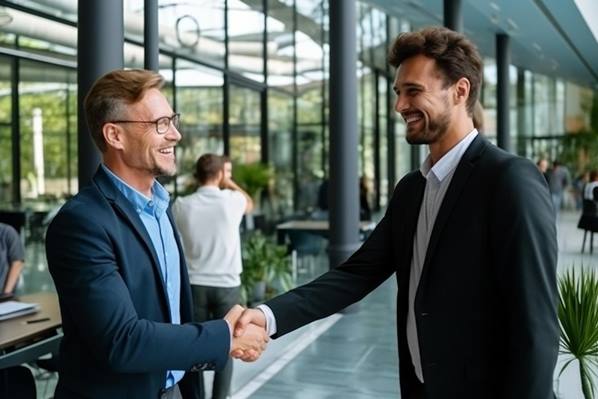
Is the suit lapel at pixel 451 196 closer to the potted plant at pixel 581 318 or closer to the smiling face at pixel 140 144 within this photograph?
the smiling face at pixel 140 144

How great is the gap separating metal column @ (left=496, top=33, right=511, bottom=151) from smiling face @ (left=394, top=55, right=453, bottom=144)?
14.3m

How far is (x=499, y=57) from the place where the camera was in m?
15.9

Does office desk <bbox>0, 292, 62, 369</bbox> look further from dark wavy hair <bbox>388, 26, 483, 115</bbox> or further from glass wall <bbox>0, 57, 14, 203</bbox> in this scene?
glass wall <bbox>0, 57, 14, 203</bbox>

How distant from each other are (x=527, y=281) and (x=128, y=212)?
965 mm

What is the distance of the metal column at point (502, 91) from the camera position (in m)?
15.7

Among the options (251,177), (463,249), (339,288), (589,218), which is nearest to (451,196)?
(463,249)

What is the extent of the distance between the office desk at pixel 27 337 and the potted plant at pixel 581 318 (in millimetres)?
2419

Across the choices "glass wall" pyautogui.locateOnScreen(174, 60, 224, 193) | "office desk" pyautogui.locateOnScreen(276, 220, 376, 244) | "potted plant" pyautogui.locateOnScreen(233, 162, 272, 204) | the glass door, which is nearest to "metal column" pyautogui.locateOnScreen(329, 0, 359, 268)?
"office desk" pyautogui.locateOnScreen(276, 220, 376, 244)

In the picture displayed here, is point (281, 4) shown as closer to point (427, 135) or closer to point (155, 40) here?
point (155, 40)

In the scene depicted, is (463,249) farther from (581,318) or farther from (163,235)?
(581,318)

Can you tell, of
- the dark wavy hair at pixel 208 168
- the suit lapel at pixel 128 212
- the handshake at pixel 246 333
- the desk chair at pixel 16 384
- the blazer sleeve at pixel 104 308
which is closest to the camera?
the blazer sleeve at pixel 104 308

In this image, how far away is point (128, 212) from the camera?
1.75 metres

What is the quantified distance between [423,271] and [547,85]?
1195 inches

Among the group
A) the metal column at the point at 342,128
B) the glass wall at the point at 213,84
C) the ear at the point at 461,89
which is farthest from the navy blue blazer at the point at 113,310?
the metal column at the point at 342,128
